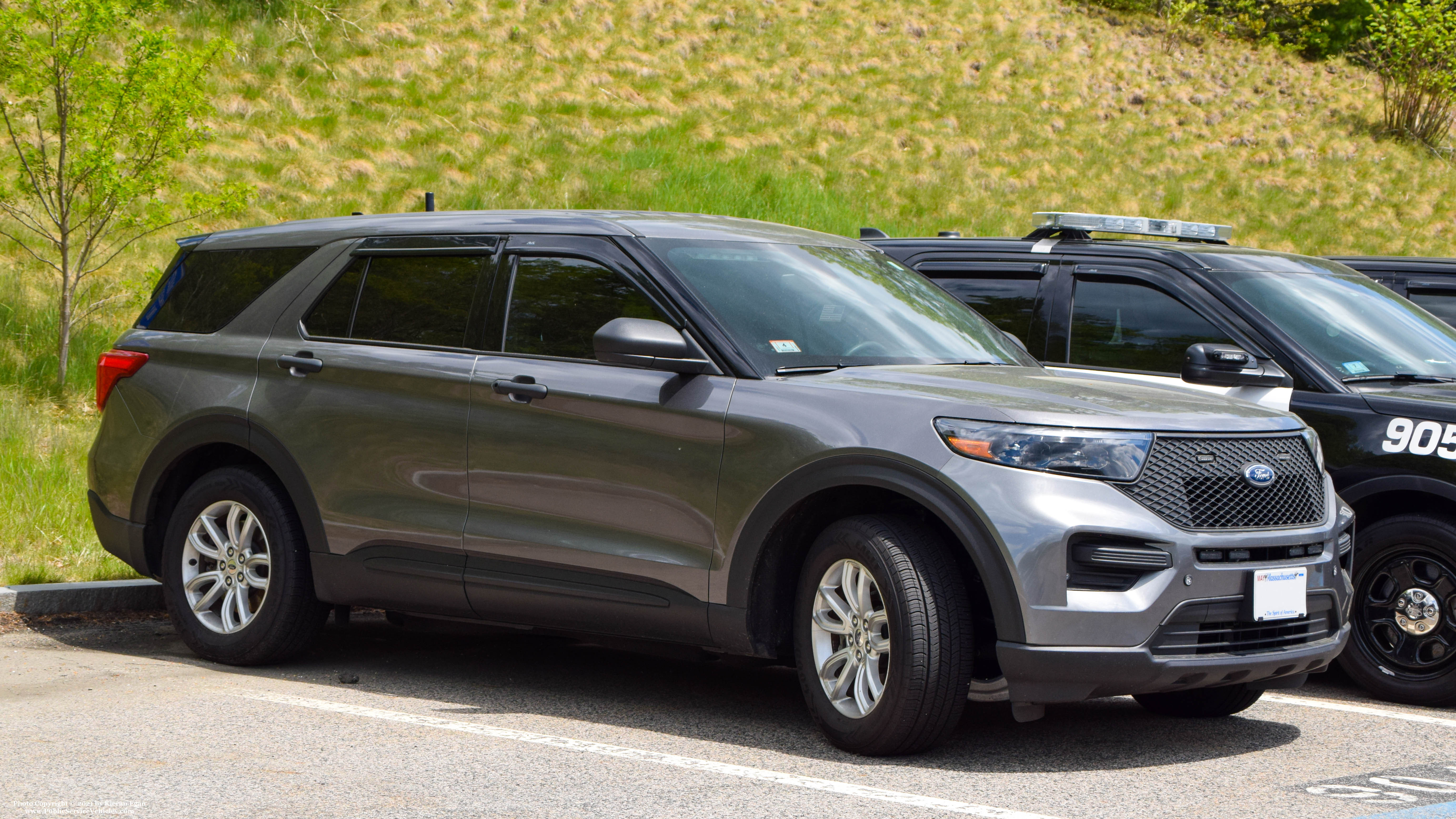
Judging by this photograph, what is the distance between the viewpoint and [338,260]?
6668 millimetres

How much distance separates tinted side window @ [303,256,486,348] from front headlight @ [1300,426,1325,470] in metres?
3.19

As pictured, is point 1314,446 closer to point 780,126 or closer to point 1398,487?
point 1398,487

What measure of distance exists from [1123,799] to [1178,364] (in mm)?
3104

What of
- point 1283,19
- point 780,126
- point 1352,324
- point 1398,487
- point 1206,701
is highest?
point 1283,19

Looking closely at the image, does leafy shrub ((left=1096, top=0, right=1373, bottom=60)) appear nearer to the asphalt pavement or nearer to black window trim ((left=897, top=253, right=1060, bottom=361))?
black window trim ((left=897, top=253, right=1060, bottom=361))

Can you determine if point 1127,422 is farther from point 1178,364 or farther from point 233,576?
point 233,576

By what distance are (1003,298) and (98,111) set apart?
8.56 meters

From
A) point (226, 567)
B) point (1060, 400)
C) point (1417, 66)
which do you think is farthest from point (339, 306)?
point (1417, 66)

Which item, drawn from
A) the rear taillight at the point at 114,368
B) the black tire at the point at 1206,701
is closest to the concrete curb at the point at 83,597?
the rear taillight at the point at 114,368

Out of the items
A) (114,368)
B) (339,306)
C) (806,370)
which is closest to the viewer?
(806,370)

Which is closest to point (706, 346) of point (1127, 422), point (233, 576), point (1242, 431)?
point (1127, 422)

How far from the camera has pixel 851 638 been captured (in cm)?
505

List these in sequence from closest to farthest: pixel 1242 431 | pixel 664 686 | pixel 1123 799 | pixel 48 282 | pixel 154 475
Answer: pixel 1123 799, pixel 1242 431, pixel 664 686, pixel 154 475, pixel 48 282

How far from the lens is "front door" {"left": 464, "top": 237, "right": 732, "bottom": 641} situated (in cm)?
541
